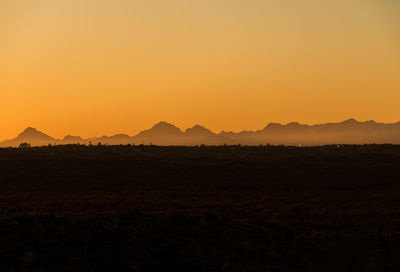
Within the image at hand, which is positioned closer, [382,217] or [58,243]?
[58,243]

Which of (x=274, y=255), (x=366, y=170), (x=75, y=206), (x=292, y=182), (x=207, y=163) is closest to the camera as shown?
(x=274, y=255)

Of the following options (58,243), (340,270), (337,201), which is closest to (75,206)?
(337,201)

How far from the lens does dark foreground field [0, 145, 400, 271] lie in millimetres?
19750

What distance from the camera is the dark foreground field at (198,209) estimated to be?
19750 millimetres

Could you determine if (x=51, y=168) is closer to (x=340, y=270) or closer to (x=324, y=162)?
(x=324, y=162)

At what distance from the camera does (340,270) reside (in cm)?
1892

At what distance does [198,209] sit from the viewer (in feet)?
143

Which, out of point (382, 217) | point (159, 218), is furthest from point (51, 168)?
point (159, 218)

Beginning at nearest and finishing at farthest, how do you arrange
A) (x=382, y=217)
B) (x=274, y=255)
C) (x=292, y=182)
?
(x=274, y=255) < (x=382, y=217) < (x=292, y=182)

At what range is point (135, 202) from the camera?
48.2 metres

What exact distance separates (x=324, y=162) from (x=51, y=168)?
126 ft

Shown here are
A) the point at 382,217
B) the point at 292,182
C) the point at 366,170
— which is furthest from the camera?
the point at 366,170

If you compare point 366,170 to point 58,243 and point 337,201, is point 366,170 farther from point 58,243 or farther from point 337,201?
point 58,243

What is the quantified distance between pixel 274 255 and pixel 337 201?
28.2 m
